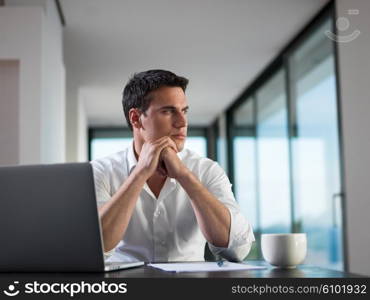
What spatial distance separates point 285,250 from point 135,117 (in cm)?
100

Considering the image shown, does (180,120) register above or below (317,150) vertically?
below

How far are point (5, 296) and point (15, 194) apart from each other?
274mm

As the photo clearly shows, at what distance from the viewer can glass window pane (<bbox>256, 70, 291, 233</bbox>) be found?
232 inches

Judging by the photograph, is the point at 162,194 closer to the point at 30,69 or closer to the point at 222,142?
the point at 30,69

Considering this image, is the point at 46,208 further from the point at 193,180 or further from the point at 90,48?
the point at 90,48

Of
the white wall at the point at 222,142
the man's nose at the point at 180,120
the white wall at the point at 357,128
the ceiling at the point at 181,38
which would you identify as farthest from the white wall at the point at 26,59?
the white wall at the point at 222,142

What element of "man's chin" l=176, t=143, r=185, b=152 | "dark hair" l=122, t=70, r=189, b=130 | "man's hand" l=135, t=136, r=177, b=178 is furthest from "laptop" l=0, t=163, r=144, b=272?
"dark hair" l=122, t=70, r=189, b=130

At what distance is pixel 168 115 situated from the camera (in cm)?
212

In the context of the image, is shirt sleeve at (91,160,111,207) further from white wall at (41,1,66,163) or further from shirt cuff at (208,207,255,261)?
white wall at (41,1,66,163)

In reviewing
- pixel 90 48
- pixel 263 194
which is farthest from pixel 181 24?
pixel 263 194

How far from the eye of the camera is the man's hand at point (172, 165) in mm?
1828

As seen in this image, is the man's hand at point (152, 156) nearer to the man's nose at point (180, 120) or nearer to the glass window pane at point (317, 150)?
the man's nose at point (180, 120)

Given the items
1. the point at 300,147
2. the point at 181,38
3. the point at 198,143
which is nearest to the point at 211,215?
the point at 300,147

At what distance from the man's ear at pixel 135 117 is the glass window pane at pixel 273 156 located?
364cm
